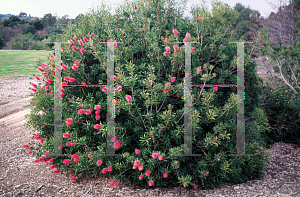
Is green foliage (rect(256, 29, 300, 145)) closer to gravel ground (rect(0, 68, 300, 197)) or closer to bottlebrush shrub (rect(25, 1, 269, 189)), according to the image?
gravel ground (rect(0, 68, 300, 197))

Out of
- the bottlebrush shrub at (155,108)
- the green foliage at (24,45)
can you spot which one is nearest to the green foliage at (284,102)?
the bottlebrush shrub at (155,108)

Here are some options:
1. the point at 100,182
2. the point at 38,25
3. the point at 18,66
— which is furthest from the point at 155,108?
the point at 38,25

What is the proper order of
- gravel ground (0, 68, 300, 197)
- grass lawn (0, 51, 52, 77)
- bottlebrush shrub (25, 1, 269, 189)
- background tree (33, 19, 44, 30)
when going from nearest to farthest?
bottlebrush shrub (25, 1, 269, 189)
gravel ground (0, 68, 300, 197)
grass lawn (0, 51, 52, 77)
background tree (33, 19, 44, 30)

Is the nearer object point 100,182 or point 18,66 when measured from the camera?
point 100,182

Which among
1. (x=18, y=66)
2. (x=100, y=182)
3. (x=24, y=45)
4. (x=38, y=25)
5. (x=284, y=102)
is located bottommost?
(x=100, y=182)

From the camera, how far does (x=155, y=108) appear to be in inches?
107

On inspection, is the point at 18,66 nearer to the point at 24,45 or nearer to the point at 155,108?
the point at 24,45

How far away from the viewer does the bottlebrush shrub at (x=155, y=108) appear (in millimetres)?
2508

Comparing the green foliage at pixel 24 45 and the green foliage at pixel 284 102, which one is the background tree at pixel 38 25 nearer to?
the green foliage at pixel 24 45

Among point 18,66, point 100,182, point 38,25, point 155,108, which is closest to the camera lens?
point 155,108

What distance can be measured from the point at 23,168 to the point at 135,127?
2.30 m

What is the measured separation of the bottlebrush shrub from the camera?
Answer: 2.51 m

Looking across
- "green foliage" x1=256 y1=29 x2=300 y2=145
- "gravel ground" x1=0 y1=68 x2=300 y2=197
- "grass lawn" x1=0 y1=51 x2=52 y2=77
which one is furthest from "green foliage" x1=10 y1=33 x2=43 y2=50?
"green foliage" x1=256 y1=29 x2=300 y2=145

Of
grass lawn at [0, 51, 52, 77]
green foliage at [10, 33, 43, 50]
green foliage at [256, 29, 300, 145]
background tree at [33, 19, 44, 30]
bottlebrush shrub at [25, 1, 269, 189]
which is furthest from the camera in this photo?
background tree at [33, 19, 44, 30]
